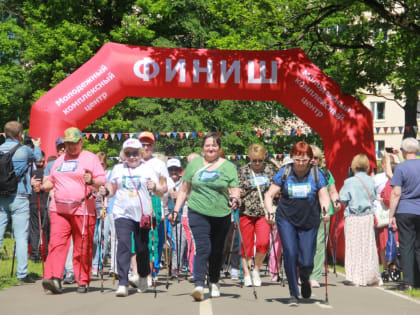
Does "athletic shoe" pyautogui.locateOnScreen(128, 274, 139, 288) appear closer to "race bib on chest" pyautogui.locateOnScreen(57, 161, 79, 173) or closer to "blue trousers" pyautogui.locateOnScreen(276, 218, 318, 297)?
"race bib on chest" pyautogui.locateOnScreen(57, 161, 79, 173)

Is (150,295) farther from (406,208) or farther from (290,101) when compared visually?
(290,101)

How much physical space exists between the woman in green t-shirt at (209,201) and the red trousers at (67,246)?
1.27m

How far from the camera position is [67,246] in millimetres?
9852

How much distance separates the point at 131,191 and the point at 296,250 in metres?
2.25

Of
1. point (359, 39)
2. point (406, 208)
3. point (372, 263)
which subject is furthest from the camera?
point (359, 39)

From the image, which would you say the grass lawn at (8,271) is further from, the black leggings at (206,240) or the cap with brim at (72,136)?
the black leggings at (206,240)

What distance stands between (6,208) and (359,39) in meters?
11.8

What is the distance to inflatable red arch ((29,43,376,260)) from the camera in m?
15.4

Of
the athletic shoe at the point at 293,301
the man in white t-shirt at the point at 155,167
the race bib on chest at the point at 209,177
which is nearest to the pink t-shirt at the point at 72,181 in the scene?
the man in white t-shirt at the point at 155,167

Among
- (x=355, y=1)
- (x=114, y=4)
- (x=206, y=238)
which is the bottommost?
(x=206, y=238)

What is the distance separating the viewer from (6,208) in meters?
11.1

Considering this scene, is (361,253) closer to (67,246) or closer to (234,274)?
(234,274)

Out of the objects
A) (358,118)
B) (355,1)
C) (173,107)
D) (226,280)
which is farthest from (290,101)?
(173,107)

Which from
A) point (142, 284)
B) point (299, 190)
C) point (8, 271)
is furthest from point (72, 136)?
point (8, 271)
